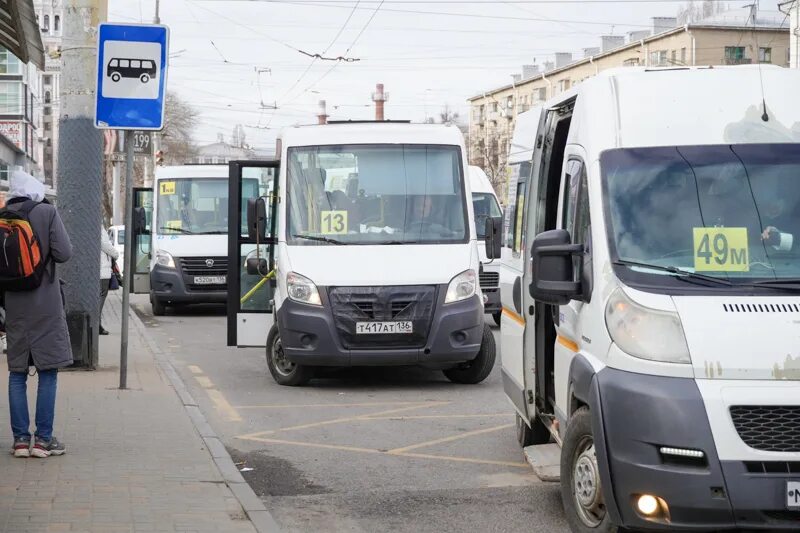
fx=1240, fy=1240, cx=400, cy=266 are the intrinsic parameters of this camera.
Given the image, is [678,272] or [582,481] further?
[582,481]

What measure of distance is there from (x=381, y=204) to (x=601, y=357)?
23.3 feet

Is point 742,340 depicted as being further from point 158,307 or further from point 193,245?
point 158,307

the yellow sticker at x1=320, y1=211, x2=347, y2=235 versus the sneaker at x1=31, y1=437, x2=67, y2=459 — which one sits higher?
the yellow sticker at x1=320, y1=211, x2=347, y2=235

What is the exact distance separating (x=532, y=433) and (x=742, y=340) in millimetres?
3224

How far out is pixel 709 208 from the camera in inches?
237

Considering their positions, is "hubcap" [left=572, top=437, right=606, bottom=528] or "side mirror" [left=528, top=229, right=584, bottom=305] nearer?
"hubcap" [left=572, top=437, right=606, bottom=528]

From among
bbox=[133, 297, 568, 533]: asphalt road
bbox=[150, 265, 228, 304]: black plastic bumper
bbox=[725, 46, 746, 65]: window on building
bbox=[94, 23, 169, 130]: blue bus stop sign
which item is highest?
bbox=[725, 46, 746, 65]: window on building

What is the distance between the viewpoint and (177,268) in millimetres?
22906

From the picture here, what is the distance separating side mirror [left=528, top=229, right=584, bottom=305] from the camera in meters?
6.06

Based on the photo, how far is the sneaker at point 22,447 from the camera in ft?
27.0

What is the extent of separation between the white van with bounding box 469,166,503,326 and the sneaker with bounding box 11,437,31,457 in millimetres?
10673

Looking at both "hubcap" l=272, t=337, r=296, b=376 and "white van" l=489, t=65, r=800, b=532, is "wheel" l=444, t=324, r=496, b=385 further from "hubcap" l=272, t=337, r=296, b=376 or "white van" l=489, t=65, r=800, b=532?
"white van" l=489, t=65, r=800, b=532

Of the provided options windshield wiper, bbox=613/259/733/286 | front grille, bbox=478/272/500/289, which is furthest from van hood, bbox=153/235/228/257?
windshield wiper, bbox=613/259/733/286

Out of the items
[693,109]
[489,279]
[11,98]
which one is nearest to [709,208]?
[693,109]
